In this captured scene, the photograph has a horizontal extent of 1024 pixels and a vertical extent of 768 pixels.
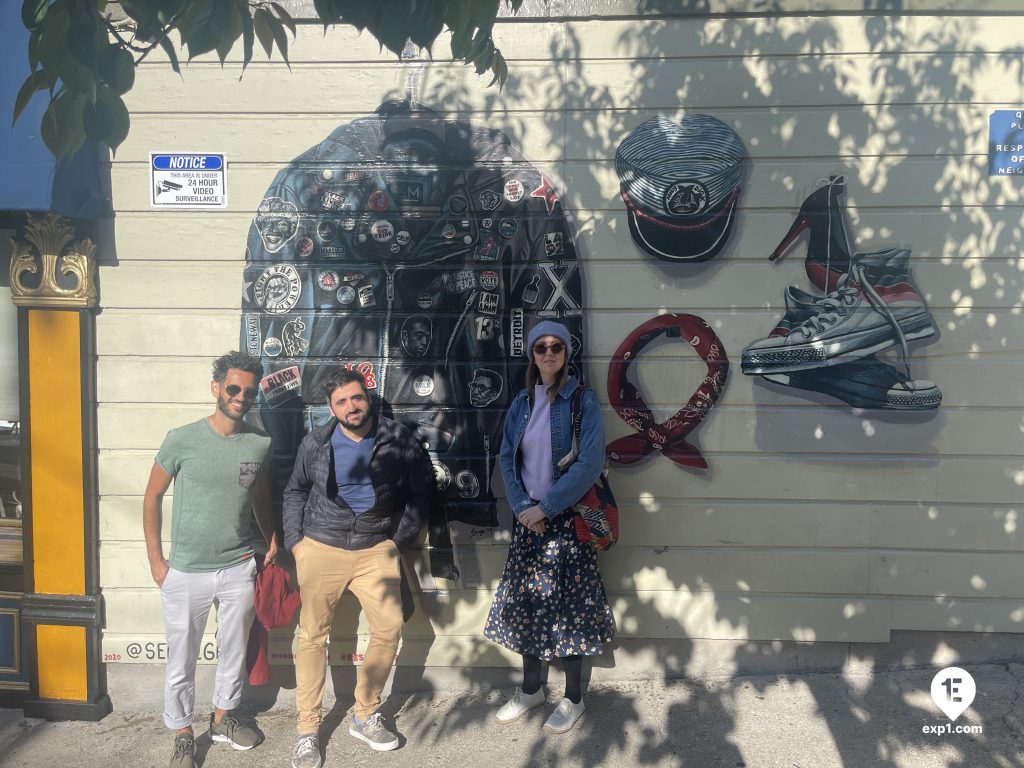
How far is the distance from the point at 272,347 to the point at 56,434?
1.25m

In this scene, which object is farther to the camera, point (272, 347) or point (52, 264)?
point (272, 347)

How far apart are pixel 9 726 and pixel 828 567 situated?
15.0 feet

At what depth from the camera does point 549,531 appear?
384 cm

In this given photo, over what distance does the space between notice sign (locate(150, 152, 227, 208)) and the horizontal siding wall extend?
60 mm

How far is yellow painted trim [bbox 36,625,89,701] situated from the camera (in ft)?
14.1

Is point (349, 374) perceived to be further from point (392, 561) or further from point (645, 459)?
point (645, 459)

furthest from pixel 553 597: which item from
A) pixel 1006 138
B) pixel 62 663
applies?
pixel 1006 138

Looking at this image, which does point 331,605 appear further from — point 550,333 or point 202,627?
point 550,333

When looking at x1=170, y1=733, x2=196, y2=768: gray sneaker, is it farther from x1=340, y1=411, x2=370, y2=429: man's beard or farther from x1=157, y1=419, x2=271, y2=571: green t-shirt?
x1=340, y1=411, x2=370, y2=429: man's beard

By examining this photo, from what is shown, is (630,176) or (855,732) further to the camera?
(630,176)

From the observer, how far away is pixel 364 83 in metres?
4.27

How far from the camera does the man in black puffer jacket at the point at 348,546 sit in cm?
383

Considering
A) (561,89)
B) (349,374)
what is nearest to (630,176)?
(561,89)

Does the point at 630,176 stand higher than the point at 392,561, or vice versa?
the point at 630,176
